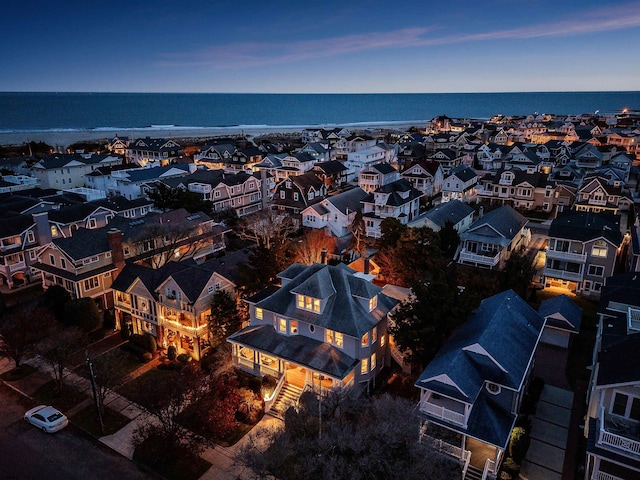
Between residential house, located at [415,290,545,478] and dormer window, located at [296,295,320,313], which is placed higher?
dormer window, located at [296,295,320,313]

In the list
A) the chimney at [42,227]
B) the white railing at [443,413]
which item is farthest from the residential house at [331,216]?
the white railing at [443,413]

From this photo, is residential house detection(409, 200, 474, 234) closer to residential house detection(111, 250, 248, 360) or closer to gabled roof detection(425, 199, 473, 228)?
gabled roof detection(425, 199, 473, 228)

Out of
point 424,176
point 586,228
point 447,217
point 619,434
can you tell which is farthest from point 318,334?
point 424,176

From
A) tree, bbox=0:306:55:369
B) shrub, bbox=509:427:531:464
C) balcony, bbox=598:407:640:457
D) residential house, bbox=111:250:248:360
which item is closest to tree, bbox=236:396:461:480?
shrub, bbox=509:427:531:464

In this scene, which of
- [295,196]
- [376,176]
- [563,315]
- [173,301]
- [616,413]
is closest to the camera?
[616,413]

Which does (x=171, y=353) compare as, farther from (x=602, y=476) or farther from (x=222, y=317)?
(x=602, y=476)

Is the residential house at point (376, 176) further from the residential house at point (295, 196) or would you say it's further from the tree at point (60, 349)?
the tree at point (60, 349)
